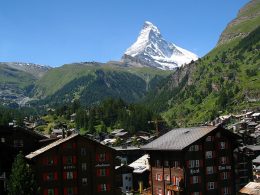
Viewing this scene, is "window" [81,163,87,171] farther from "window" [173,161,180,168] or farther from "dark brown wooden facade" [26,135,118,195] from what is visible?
"window" [173,161,180,168]

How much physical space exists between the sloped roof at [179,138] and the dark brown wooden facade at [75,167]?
9.66m

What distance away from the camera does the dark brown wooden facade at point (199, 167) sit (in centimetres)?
7831

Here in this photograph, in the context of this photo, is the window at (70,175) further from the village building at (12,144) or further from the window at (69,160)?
the village building at (12,144)

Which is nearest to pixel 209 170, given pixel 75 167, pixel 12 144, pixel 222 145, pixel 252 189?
pixel 222 145

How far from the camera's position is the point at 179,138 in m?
81.3

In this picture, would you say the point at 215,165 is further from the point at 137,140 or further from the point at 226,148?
the point at 137,140

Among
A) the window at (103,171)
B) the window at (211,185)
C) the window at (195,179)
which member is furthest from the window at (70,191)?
the window at (211,185)

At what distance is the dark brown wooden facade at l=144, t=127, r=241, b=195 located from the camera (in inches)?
3083

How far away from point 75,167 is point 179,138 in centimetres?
1986

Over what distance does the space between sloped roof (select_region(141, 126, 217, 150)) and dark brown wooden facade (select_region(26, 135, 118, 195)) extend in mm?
9664

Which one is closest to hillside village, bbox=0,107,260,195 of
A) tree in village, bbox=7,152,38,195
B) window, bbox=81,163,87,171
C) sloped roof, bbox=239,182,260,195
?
window, bbox=81,163,87,171

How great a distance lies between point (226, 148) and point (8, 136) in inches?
1567

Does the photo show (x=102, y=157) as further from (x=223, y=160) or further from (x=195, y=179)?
(x=223, y=160)

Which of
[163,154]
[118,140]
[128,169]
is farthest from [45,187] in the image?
[118,140]
